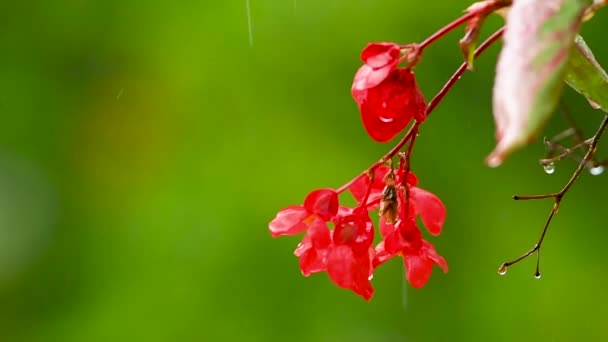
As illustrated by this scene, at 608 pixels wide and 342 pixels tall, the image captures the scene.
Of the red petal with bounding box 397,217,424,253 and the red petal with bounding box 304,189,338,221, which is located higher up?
the red petal with bounding box 304,189,338,221

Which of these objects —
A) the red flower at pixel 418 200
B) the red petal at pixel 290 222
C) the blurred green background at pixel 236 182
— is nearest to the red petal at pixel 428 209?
the red flower at pixel 418 200

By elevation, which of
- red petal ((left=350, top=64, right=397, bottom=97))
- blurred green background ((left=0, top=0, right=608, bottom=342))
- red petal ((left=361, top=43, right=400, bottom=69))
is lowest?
blurred green background ((left=0, top=0, right=608, bottom=342))

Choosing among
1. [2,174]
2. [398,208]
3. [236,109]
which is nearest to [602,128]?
[398,208]

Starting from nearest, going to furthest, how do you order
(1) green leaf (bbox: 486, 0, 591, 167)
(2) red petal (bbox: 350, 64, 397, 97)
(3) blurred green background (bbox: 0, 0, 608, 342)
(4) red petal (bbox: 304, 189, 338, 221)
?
(1) green leaf (bbox: 486, 0, 591, 167) → (2) red petal (bbox: 350, 64, 397, 97) → (4) red petal (bbox: 304, 189, 338, 221) → (3) blurred green background (bbox: 0, 0, 608, 342)

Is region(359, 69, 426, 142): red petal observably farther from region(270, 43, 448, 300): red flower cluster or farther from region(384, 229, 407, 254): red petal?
region(384, 229, 407, 254): red petal

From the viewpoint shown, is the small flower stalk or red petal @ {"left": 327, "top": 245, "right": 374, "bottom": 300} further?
red petal @ {"left": 327, "top": 245, "right": 374, "bottom": 300}

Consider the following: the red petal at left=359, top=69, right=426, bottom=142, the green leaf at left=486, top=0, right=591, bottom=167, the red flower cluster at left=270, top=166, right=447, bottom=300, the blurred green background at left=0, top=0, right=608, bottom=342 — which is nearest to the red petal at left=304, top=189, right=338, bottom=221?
the red flower cluster at left=270, top=166, right=447, bottom=300

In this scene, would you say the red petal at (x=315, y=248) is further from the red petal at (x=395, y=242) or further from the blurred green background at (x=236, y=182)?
the blurred green background at (x=236, y=182)
